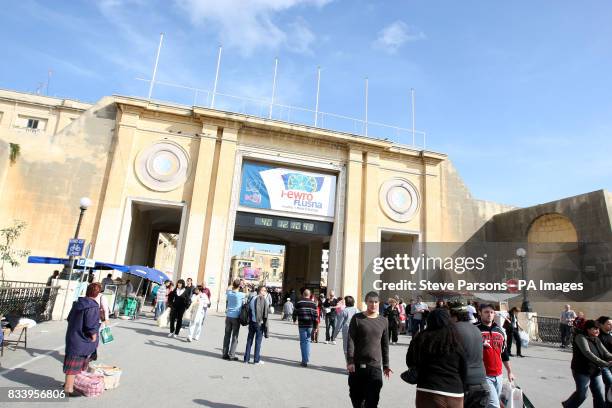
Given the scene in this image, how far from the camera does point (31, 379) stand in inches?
238

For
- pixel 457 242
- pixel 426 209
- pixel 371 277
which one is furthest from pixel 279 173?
pixel 457 242

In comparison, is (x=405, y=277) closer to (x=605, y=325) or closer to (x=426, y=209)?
(x=426, y=209)

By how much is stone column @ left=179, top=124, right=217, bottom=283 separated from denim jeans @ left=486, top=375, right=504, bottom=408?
1914cm

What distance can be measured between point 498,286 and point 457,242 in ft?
13.2

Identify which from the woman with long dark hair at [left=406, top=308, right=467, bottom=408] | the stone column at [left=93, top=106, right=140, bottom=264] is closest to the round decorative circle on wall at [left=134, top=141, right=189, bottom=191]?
the stone column at [left=93, top=106, right=140, bottom=264]

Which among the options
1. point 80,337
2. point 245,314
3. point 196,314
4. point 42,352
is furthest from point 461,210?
point 80,337

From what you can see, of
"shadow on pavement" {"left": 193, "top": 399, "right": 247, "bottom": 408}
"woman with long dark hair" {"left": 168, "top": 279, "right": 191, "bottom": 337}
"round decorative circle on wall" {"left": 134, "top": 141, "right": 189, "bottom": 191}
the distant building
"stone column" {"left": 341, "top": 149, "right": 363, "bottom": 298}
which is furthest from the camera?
the distant building

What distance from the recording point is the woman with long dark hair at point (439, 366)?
11.1 ft

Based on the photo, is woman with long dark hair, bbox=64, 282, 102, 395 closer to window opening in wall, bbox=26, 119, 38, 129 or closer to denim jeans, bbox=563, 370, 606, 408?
denim jeans, bbox=563, 370, 606, 408

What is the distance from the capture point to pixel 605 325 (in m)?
6.34

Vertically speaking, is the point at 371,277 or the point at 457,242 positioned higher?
the point at 457,242

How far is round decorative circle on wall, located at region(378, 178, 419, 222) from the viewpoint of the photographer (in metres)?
26.9

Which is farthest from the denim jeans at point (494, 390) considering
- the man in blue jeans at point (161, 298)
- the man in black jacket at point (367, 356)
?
the man in blue jeans at point (161, 298)

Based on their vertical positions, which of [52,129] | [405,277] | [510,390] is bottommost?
[510,390]
